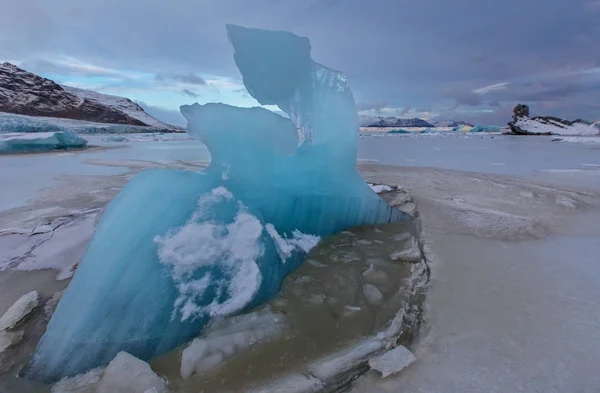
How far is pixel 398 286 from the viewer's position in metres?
2.07

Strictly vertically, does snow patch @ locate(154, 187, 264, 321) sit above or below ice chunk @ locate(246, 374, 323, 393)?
above

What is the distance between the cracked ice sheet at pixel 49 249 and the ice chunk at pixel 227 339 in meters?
1.49

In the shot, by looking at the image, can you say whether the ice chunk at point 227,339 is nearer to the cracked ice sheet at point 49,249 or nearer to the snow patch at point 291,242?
the snow patch at point 291,242

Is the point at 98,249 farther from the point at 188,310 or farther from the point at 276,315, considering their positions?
the point at 276,315

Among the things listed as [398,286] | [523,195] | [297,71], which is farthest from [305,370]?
[523,195]

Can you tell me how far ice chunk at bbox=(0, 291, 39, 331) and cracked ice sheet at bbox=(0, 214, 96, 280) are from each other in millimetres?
324

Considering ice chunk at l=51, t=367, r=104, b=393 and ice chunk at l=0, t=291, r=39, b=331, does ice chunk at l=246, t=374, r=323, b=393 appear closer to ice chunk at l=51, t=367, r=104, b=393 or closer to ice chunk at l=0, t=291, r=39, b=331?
ice chunk at l=51, t=367, r=104, b=393

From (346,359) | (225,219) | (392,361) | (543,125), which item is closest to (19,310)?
(225,219)

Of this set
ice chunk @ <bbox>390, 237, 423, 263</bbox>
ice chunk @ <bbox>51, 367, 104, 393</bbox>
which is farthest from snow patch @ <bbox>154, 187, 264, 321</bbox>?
ice chunk @ <bbox>390, 237, 423, 263</bbox>

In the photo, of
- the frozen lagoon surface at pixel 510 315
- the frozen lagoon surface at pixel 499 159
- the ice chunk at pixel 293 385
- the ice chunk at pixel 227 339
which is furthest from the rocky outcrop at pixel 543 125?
the ice chunk at pixel 293 385

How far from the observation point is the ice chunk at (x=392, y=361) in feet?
4.33

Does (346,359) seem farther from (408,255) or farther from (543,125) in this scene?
(543,125)

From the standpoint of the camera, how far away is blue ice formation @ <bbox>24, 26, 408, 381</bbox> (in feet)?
4.97

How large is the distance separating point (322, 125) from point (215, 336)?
2.38 meters
